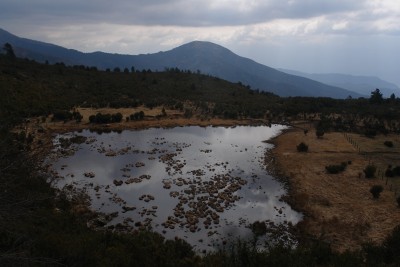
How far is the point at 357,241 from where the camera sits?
78.0 feet

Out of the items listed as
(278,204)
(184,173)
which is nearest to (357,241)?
(278,204)

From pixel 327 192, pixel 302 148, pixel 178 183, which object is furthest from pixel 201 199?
pixel 302 148

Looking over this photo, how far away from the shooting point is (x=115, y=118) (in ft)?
201

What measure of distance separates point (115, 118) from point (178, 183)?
102 feet

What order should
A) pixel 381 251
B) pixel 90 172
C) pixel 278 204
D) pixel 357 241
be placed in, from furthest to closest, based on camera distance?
pixel 90 172 → pixel 278 204 → pixel 357 241 → pixel 381 251

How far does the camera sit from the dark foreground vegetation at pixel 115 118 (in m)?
9.78

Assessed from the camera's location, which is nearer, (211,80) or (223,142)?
(223,142)

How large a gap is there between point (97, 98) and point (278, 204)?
5829 centimetres

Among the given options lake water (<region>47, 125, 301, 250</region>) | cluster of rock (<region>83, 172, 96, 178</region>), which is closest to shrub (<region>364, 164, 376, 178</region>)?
lake water (<region>47, 125, 301, 250</region>)

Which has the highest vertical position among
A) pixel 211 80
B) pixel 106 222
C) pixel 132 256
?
pixel 211 80

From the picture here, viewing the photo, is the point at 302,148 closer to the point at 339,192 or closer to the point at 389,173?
the point at 389,173

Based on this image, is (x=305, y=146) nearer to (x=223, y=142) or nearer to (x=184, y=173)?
(x=223, y=142)

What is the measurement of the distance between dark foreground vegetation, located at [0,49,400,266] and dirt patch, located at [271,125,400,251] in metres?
3.36

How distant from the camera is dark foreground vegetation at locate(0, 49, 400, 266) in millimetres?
9781
